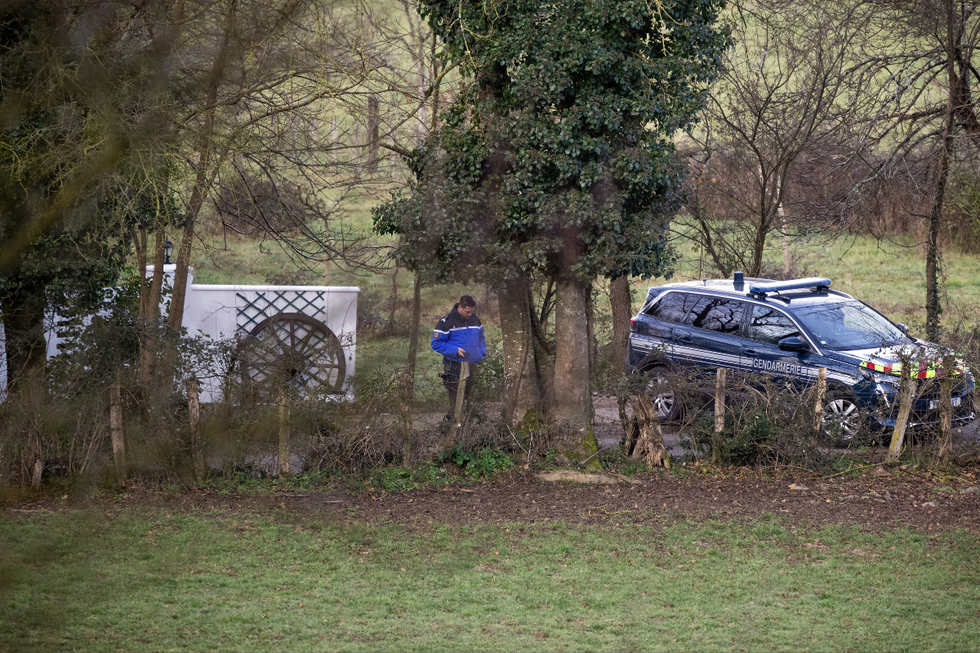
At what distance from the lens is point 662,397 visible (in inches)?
434

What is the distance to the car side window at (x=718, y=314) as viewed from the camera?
12492 mm

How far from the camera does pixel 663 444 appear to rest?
10.7 metres

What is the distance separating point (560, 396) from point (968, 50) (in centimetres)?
856

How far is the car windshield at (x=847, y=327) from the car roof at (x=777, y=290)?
194 millimetres

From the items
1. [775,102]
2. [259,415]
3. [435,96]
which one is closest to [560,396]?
[435,96]

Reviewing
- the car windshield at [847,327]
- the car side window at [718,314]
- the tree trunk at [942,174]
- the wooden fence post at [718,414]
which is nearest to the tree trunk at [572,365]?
the wooden fence post at [718,414]

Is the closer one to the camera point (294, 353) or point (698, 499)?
point (294, 353)

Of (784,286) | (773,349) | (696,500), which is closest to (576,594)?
(696,500)

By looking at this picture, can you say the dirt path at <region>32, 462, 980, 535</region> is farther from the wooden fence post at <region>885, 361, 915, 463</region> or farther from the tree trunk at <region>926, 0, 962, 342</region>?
the tree trunk at <region>926, 0, 962, 342</region>

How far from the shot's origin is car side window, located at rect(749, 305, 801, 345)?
11945 millimetres

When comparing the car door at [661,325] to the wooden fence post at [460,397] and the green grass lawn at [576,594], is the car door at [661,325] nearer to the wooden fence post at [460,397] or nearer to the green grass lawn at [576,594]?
the wooden fence post at [460,397]

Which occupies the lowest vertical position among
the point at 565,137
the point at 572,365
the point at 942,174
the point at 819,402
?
the point at 819,402

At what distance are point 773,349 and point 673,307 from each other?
5.73ft

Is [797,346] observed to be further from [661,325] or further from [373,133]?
[373,133]
